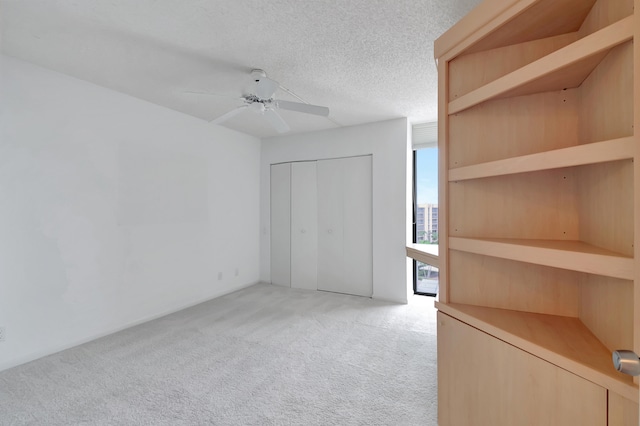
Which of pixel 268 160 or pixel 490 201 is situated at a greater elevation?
pixel 268 160

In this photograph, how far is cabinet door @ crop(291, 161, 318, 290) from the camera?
4703mm

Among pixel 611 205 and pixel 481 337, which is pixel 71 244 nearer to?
pixel 481 337

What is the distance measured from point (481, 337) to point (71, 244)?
341 cm

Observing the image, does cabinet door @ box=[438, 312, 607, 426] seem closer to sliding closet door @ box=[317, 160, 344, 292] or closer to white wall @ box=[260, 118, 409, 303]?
white wall @ box=[260, 118, 409, 303]

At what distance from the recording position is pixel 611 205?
0.98 metres

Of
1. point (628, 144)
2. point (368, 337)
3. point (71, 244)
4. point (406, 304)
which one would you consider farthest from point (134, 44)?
point (406, 304)

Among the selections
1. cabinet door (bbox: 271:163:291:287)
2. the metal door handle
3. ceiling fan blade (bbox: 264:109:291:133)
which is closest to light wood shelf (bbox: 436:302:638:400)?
the metal door handle

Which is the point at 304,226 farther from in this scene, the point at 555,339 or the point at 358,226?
the point at 555,339

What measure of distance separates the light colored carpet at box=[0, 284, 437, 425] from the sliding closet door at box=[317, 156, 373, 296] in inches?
40.4

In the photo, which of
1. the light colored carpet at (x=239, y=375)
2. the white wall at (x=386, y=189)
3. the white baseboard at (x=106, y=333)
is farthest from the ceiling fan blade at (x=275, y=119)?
the white baseboard at (x=106, y=333)

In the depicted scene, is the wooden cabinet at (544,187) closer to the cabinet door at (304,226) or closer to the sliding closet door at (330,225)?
the sliding closet door at (330,225)

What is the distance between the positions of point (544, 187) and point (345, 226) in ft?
10.6

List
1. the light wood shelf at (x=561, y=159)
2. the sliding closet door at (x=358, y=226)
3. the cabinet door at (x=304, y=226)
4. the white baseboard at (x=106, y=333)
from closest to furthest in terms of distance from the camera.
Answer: the light wood shelf at (x=561, y=159)
the white baseboard at (x=106, y=333)
the sliding closet door at (x=358, y=226)
the cabinet door at (x=304, y=226)

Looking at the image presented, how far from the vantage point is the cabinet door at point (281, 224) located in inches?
193
